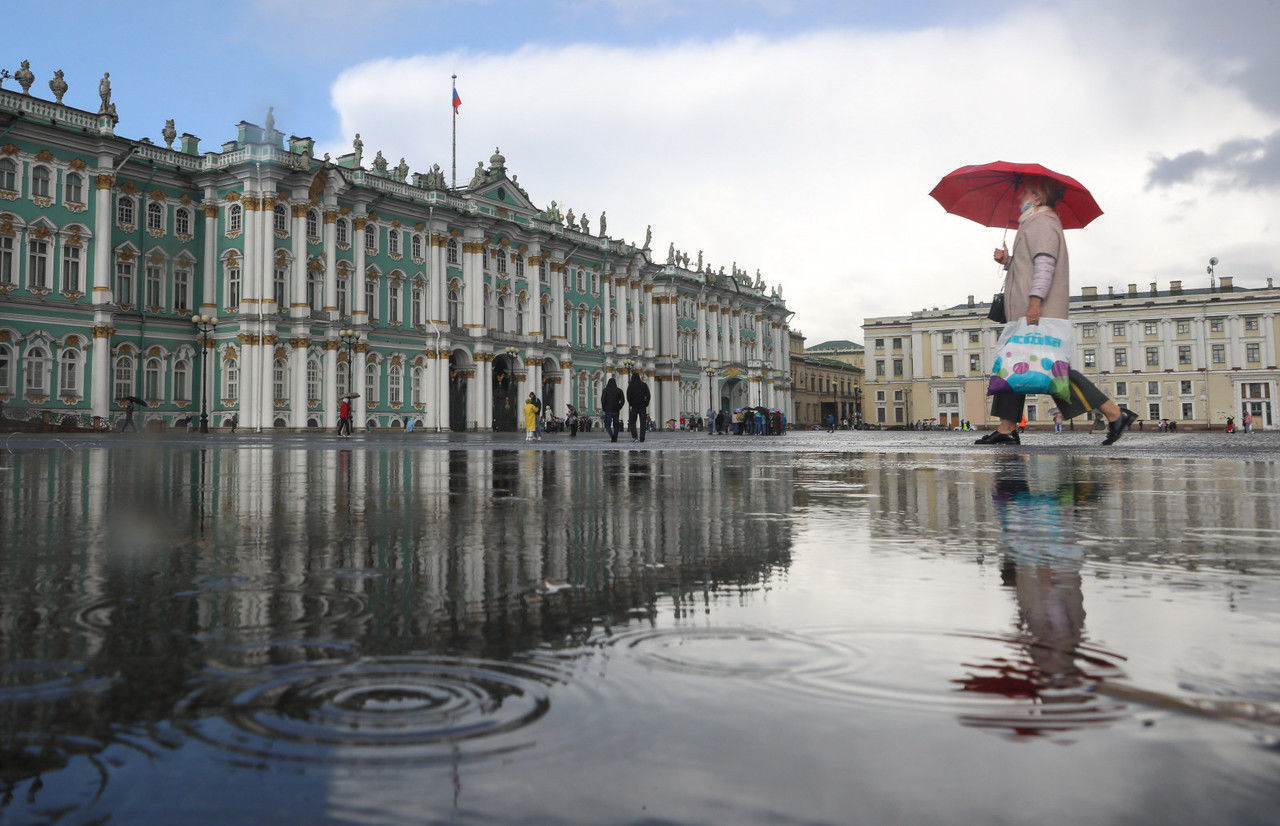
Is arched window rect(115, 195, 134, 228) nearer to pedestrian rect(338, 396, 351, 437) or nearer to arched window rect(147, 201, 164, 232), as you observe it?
arched window rect(147, 201, 164, 232)

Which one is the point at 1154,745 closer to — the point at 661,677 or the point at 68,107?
the point at 661,677

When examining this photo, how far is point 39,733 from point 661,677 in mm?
856

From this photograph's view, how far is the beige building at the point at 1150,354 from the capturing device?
8888 centimetres

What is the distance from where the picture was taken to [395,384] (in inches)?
1858

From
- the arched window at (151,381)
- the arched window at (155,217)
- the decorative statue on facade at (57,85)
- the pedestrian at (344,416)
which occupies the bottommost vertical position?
the pedestrian at (344,416)

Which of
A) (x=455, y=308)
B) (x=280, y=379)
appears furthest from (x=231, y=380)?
(x=455, y=308)

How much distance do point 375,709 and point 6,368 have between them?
1581 inches

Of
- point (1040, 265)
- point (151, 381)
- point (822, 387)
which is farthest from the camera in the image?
point (822, 387)

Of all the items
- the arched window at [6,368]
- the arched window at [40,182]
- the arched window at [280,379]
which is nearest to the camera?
the arched window at [6,368]

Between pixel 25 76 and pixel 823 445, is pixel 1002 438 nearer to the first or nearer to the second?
pixel 823 445

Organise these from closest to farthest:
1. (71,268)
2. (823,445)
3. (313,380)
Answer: (823,445), (71,268), (313,380)

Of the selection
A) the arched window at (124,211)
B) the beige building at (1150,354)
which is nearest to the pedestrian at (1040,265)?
the arched window at (124,211)

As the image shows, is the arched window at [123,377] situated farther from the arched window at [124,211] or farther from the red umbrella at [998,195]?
the red umbrella at [998,195]

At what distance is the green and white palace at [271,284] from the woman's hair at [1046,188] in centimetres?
3328
